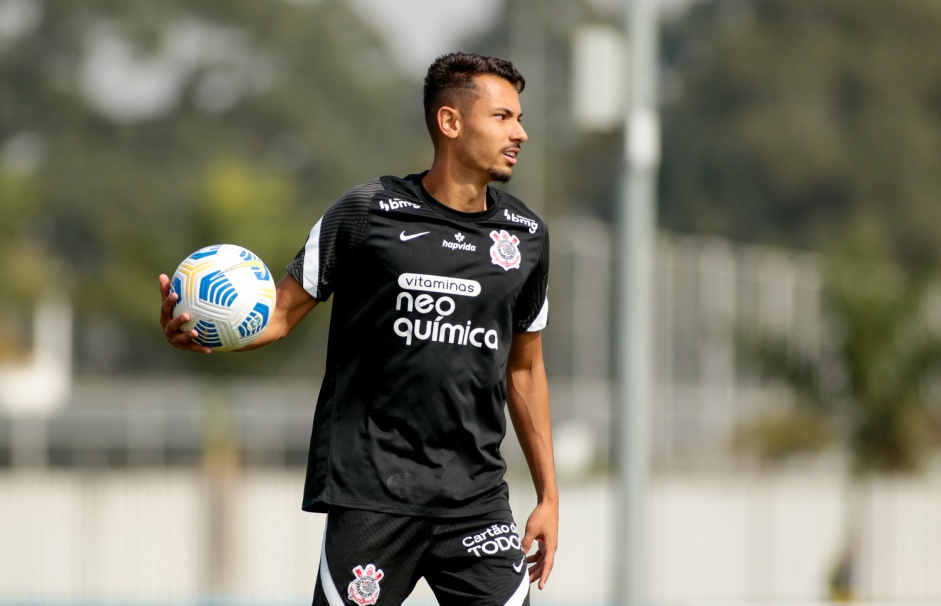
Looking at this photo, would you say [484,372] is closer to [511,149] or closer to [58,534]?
[511,149]

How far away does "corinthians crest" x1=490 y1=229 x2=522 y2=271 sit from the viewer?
4.46 metres

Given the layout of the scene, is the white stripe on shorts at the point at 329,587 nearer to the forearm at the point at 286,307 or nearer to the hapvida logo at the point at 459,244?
the forearm at the point at 286,307

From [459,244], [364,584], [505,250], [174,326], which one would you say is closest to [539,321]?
[505,250]

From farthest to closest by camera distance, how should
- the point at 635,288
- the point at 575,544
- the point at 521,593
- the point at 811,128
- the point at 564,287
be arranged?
the point at 811,128 < the point at 564,287 < the point at 575,544 < the point at 635,288 < the point at 521,593

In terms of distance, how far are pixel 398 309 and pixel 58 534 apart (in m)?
12.9

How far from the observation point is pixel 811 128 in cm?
4847

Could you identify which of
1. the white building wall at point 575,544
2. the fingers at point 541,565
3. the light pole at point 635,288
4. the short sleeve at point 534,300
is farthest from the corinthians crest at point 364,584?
the white building wall at point 575,544

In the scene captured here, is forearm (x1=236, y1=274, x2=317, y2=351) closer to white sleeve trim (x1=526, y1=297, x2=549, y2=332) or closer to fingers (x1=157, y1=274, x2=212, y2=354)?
fingers (x1=157, y1=274, x2=212, y2=354)

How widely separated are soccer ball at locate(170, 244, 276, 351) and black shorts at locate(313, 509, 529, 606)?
1.90 ft

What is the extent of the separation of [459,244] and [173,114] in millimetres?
49458

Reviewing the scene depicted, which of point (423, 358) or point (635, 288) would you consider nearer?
point (423, 358)

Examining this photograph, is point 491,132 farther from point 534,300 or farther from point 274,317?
point 274,317

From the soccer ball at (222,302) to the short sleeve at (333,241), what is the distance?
0.14 metres

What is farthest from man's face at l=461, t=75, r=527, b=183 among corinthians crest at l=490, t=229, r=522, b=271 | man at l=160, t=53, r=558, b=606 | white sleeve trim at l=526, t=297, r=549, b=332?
white sleeve trim at l=526, t=297, r=549, b=332
